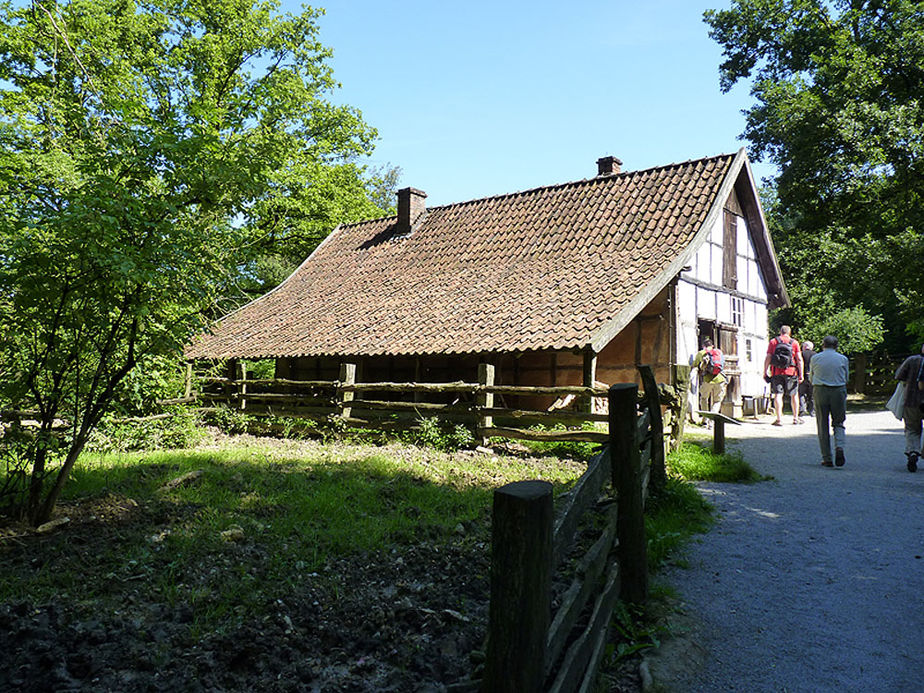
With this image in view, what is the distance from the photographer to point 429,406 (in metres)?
10.8

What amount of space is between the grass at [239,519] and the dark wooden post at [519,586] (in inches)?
84.7

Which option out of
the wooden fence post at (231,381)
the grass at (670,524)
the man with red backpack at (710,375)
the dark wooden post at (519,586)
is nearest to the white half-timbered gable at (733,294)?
the man with red backpack at (710,375)

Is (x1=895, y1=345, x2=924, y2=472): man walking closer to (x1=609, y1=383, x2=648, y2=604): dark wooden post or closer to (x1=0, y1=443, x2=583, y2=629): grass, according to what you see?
(x1=0, y1=443, x2=583, y2=629): grass

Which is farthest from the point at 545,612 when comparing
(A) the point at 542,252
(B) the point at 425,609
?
(A) the point at 542,252

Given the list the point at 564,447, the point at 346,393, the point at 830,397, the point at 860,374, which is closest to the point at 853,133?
the point at 860,374

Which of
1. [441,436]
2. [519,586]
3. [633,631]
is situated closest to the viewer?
[519,586]

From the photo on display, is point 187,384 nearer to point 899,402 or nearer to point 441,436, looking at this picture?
point 441,436

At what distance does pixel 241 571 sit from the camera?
4.36m

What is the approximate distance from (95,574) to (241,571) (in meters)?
0.92

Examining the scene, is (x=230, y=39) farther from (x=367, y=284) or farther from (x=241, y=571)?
(x=241, y=571)

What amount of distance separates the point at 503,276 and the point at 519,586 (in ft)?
39.3

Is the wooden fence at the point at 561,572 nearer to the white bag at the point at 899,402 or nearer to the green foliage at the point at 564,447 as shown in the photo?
the green foliage at the point at 564,447

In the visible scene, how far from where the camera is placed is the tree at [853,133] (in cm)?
1830

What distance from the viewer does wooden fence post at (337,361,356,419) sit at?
11.7 meters
